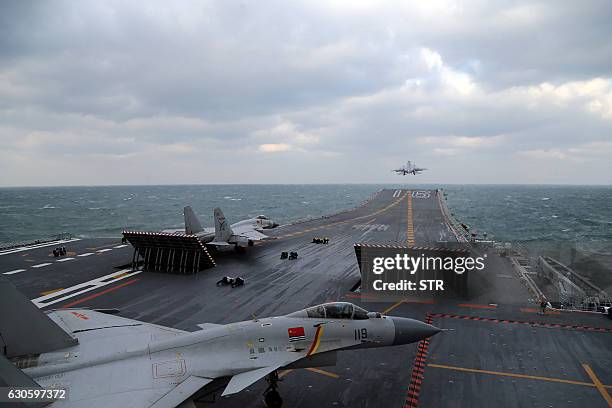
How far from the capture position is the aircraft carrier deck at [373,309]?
14.0m

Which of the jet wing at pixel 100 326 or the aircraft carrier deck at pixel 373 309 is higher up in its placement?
the jet wing at pixel 100 326

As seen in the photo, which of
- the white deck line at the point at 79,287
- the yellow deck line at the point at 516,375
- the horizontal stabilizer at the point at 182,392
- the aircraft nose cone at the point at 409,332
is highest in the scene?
the aircraft nose cone at the point at 409,332

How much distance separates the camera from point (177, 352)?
12.3 m

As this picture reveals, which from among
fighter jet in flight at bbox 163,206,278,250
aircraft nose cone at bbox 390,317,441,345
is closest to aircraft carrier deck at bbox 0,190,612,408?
fighter jet in flight at bbox 163,206,278,250

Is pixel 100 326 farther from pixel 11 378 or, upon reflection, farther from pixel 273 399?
pixel 273 399

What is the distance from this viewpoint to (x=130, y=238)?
33.7m

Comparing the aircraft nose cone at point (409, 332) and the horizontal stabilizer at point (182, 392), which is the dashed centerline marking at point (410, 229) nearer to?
the aircraft nose cone at point (409, 332)

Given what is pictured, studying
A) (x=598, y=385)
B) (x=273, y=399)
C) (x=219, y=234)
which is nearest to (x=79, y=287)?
(x=219, y=234)

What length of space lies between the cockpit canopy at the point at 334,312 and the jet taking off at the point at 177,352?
35mm

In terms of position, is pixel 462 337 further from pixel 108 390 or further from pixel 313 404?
pixel 108 390

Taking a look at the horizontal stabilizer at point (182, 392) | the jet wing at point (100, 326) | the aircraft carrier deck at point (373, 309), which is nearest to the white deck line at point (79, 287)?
the aircraft carrier deck at point (373, 309)

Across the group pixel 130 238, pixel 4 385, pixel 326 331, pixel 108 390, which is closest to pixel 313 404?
pixel 326 331

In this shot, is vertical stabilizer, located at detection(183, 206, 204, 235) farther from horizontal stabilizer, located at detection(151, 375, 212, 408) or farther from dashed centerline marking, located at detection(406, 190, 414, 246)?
horizontal stabilizer, located at detection(151, 375, 212, 408)

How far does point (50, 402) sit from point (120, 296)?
55.1 feet
